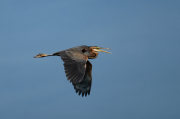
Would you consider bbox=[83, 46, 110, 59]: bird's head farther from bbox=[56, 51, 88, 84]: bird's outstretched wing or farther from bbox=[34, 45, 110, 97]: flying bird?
bbox=[56, 51, 88, 84]: bird's outstretched wing

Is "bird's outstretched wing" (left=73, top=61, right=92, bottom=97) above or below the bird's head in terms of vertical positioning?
below

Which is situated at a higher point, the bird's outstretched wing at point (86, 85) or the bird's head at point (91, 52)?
the bird's head at point (91, 52)

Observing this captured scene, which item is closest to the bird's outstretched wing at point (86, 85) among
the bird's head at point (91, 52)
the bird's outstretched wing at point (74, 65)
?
the bird's head at point (91, 52)

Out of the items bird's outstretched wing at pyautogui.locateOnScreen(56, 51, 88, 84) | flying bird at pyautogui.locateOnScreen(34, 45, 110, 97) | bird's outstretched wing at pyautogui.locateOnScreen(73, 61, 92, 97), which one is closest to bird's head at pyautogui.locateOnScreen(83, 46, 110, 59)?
flying bird at pyautogui.locateOnScreen(34, 45, 110, 97)

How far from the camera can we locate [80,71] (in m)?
15.4

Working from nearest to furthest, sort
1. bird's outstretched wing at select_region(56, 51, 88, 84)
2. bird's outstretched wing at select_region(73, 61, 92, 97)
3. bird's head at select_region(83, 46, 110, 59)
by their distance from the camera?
1. bird's outstretched wing at select_region(56, 51, 88, 84)
2. bird's head at select_region(83, 46, 110, 59)
3. bird's outstretched wing at select_region(73, 61, 92, 97)

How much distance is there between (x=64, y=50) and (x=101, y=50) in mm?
3370

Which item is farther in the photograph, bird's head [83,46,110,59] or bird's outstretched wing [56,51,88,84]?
bird's head [83,46,110,59]

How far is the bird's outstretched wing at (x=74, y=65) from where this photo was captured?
15.0 meters

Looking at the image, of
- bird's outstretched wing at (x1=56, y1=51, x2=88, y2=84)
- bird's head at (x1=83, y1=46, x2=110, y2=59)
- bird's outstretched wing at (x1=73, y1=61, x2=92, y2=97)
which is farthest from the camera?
bird's outstretched wing at (x1=73, y1=61, x2=92, y2=97)

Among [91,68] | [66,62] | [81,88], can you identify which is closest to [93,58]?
[91,68]

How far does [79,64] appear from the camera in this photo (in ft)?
52.1

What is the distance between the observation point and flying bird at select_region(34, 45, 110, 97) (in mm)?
15133

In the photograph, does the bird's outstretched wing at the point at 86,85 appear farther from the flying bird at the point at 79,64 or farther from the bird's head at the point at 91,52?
the bird's head at the point at 91,52
